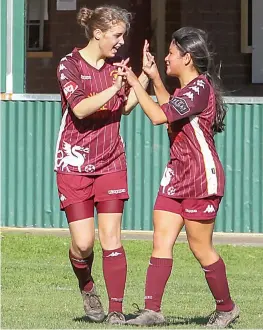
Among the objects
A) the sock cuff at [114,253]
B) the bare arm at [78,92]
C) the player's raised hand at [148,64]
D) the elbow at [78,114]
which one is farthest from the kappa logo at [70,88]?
the sock cuff at [114,253]

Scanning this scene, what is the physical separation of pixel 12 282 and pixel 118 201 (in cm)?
274

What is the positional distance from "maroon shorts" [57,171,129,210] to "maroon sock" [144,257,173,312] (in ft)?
1.60

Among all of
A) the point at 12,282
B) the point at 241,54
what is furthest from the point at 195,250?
the point at 241,54

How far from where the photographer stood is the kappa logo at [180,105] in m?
7.02

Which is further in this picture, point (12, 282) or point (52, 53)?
point (52, 53)

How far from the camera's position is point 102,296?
920cm

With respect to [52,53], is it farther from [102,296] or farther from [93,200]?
[93,200]

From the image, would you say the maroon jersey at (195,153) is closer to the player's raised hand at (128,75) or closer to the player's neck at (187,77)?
the player's neck at (187,77)

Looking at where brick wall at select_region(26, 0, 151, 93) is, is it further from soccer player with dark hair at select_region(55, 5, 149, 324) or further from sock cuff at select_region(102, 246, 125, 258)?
sock cuff at select_region(102, 246, 125, 258)

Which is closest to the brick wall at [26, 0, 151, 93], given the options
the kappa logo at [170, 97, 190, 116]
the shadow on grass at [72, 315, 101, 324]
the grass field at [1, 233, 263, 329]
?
the grass field at [1, 233, 263, 329]

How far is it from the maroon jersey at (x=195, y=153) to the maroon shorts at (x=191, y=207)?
4 cm

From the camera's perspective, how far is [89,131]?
24.0 ft

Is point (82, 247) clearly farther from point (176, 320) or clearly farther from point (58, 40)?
point (58, 40)

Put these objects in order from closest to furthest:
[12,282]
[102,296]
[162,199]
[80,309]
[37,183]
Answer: [162,199], [80,309], [102,296], [12,282], [37,183]
